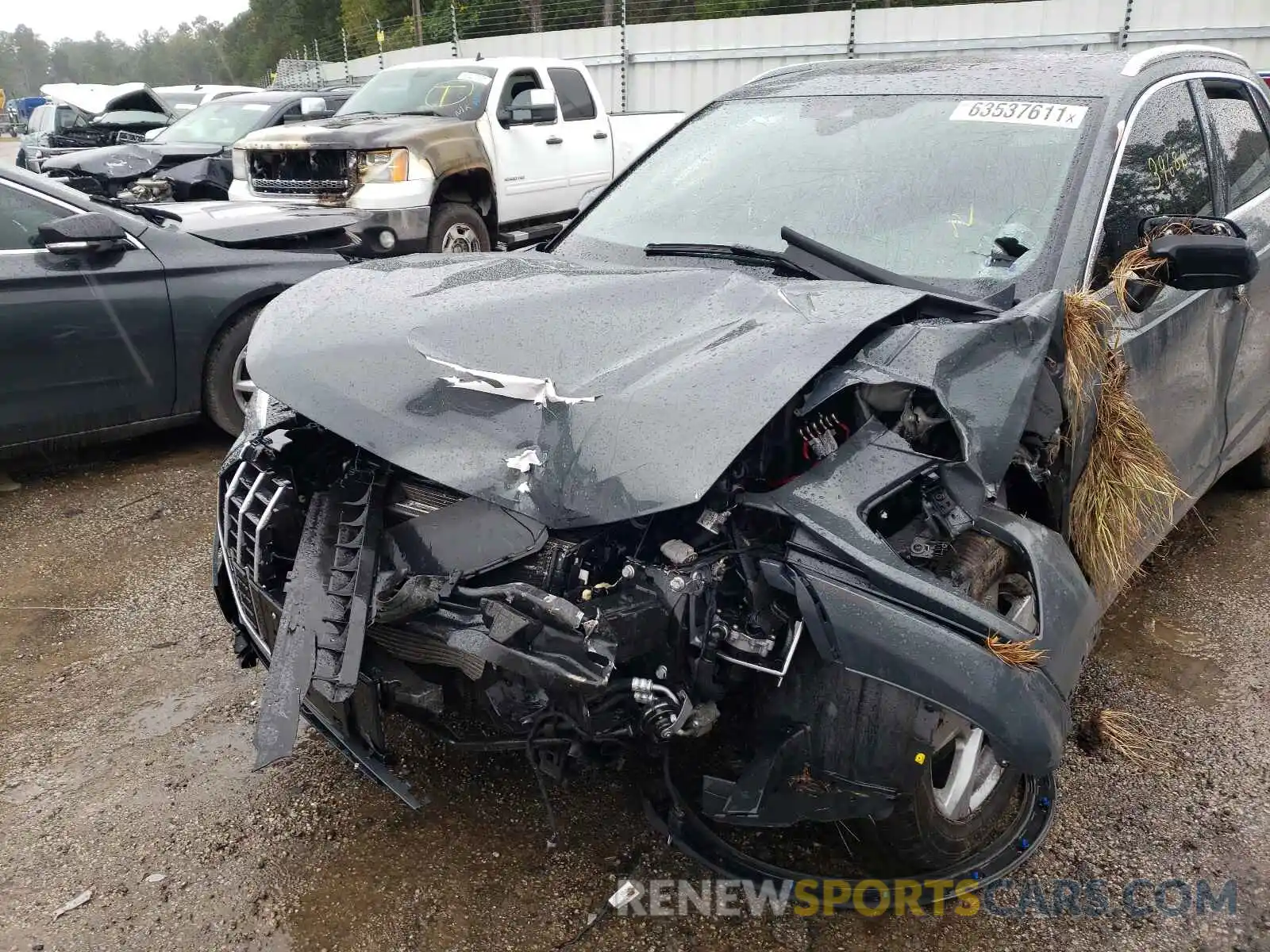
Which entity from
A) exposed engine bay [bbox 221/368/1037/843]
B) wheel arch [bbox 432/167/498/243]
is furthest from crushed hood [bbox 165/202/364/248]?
exposed engine bay [bbox 221/368/1037/843]

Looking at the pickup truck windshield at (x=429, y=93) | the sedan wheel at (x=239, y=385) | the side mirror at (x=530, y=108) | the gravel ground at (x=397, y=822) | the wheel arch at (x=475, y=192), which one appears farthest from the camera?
the side mirror at (x=530, y=108)

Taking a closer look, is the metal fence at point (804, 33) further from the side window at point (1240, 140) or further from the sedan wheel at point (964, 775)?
the sedan wheel at point (964, 775)

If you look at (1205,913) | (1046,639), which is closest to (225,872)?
(1046,639)

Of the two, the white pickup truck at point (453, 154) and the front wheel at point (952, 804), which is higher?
the white pickup truck at point (453, 154)

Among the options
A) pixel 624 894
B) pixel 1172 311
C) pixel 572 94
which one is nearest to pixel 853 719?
pixel 624 894

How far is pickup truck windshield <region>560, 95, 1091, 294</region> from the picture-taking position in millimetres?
2658

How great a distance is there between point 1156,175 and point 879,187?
2.83 ft

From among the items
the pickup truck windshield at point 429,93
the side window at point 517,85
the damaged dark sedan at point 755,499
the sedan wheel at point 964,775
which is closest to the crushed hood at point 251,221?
the damaged dark sedan at point 755,499

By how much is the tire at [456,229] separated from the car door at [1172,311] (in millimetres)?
5569

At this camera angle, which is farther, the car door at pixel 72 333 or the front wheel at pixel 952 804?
the car door at pixel 72 333

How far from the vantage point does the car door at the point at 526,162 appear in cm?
836

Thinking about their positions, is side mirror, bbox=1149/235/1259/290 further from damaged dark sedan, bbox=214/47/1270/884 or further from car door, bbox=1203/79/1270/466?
car door, bbox=1203/79/1270/466

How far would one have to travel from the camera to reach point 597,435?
1880 millimetres

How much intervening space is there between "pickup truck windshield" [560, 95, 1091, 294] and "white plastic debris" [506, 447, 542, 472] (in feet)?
4.13
